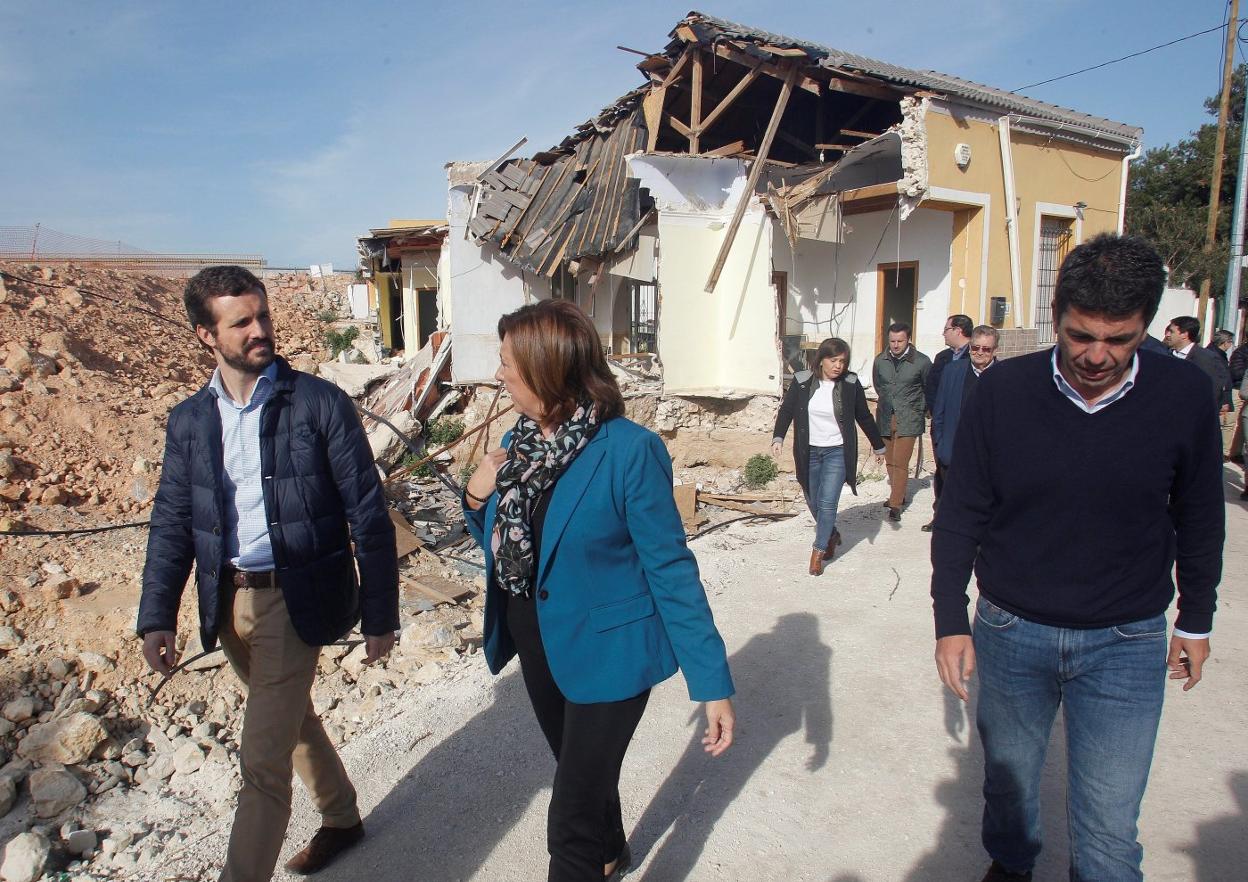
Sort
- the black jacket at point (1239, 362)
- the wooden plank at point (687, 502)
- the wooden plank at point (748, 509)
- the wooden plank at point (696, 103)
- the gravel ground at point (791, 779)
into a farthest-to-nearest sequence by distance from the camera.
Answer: the black jacket at point (1239, 362), the wooden plank at point (696, 103), the wooden plank at point (748, 509), the wooden plank at point (687, 502), the gravel ground at point (791, 779)

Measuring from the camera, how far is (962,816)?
9.47 feet

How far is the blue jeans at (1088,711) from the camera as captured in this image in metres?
1.93

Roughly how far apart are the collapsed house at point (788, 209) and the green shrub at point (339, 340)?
10.8m

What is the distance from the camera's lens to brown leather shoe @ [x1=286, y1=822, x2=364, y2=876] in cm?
272

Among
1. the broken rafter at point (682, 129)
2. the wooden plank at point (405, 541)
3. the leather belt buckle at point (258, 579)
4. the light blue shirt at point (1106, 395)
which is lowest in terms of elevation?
the wooden plank at point (405, 541)

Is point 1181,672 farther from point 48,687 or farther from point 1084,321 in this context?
point 48,687

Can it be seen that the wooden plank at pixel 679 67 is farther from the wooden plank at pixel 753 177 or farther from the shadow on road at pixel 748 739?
the shadow on road at pixel 748 739

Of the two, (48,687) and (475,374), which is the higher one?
(475,374)

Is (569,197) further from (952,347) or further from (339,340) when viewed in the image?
(339,340)

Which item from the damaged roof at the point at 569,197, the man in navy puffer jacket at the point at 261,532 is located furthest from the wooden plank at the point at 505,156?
the man in navy puffer jacket at the point at 261,532

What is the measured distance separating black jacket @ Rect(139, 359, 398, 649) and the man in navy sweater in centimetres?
176

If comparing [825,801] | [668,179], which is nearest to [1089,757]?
[825,801]

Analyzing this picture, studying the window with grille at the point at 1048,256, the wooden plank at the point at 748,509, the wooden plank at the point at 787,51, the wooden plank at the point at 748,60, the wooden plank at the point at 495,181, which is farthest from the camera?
the wooden plank at the point at 495,181

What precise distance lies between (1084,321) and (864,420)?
13.0 ft
